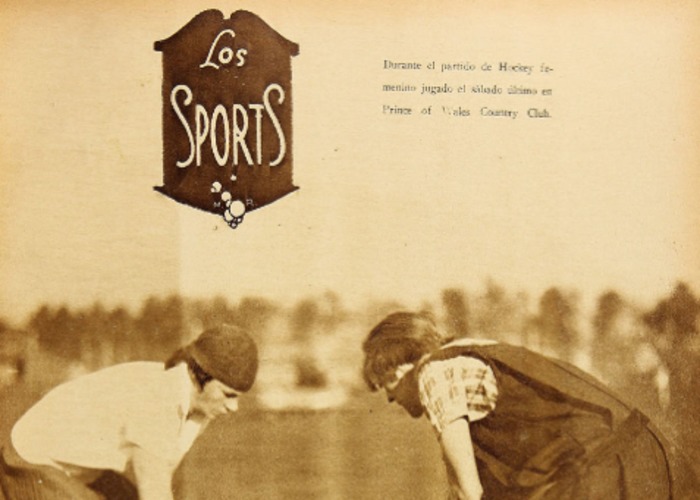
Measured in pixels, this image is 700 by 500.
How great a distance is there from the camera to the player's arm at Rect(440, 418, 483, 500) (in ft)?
4.86

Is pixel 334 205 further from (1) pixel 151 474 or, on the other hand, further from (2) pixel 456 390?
(1) pixel 151 474

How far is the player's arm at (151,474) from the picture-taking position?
4.84 feet

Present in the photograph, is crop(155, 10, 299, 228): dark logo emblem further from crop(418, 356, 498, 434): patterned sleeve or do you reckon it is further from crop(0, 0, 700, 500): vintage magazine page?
crop(418, 356, 498, 434): patterned sleeve

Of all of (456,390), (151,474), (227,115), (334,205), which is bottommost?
(151,474)

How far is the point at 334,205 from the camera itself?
1528 millimetres

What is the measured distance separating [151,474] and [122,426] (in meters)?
0.10

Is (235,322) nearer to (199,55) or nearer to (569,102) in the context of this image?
(199,55)

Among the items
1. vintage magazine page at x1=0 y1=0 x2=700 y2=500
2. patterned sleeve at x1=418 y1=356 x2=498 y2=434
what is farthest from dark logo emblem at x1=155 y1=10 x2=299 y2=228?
patterned sleeve at x1=418 y1=356 x2=498 y2=434

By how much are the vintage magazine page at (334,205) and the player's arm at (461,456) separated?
0.10 feet

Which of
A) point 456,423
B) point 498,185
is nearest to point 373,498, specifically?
point 456,423

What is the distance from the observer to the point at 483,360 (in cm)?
151

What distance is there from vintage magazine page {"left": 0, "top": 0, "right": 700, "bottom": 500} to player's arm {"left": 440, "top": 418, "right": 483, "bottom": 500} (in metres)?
0.03

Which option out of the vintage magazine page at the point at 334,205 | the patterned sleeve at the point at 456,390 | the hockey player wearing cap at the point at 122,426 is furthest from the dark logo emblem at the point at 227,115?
the patterned sleeve at the point at 456,390

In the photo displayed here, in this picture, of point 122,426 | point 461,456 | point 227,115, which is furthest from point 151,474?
point 227,115
